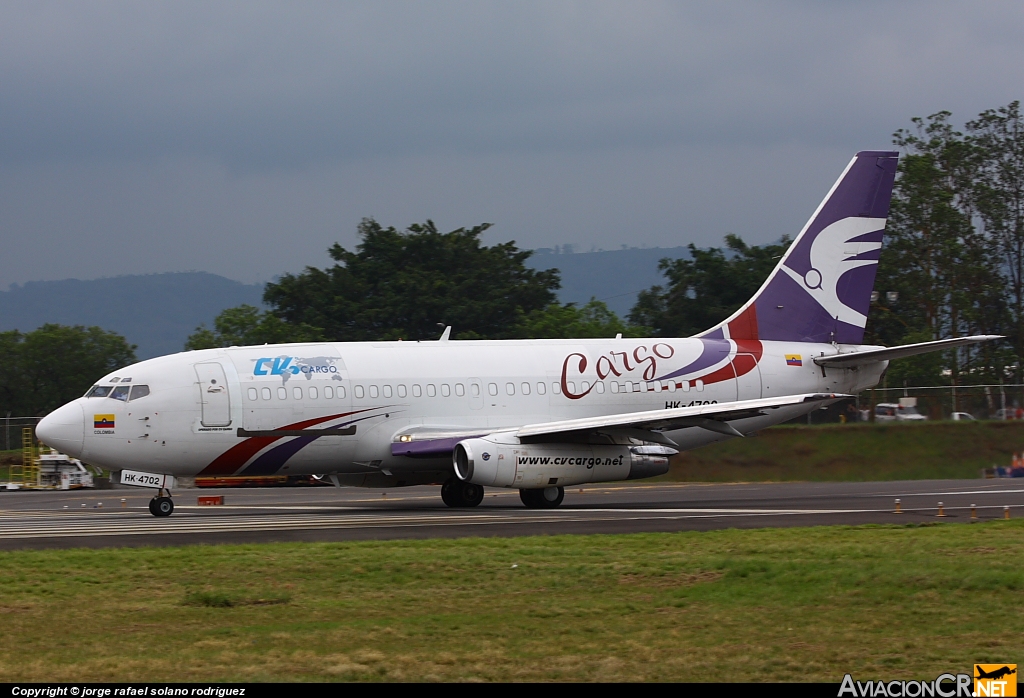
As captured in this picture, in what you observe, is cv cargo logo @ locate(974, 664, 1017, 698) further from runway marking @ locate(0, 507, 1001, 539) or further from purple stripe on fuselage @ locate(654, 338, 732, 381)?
purple stripe on fuselage @ locate(654, 338, 732, 381)

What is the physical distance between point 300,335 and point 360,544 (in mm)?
63220

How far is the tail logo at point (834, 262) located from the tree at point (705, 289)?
151 feet

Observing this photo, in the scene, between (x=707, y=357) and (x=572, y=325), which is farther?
(x=572, y=325)

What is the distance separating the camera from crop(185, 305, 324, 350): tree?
82500 millimetres

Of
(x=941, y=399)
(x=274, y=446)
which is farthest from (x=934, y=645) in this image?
(x=941, y=399)

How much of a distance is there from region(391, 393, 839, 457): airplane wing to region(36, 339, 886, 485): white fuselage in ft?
1.04

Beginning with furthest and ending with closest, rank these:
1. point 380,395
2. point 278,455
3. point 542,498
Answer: point 542,498 < point 380,395 < point 278,455

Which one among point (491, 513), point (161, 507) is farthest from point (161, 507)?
point (491, 513)

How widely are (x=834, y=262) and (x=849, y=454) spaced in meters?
5.79

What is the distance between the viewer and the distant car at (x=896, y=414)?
128ft

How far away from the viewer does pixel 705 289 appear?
8594cm

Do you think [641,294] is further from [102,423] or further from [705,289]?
[102,423]

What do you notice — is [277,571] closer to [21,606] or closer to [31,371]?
[21,606]

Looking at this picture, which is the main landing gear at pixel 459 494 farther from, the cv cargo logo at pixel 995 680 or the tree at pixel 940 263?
the tree at pixel 940 263
